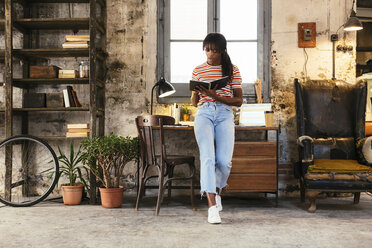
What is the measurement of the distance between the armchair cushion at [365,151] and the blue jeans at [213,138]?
1.48 metres

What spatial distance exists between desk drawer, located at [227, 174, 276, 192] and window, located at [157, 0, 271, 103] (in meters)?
1.22

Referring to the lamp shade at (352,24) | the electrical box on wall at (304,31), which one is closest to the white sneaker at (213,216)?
the electrical box on wall at (304,31)

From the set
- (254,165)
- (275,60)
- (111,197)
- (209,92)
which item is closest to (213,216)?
(254,165)

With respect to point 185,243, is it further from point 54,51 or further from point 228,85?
point 54,51

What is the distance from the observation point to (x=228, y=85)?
318cm

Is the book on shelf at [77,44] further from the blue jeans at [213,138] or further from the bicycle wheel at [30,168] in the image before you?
the blue jeans at [213,138]

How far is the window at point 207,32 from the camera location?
457 centimetres

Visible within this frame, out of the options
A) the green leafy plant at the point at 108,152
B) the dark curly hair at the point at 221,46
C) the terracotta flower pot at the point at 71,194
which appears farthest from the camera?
the terracotta flower pot at the point at 71,194

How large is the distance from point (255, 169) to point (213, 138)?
855 millimetres

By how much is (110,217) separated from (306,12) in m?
Result: 3.46

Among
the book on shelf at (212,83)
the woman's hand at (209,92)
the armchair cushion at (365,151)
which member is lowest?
the armchair cushion at (365,151)

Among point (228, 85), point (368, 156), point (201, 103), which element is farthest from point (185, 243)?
point (368, 156)

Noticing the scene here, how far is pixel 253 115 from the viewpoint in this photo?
395cm

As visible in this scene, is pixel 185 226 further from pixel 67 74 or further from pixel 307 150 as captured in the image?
pixel 67 74
